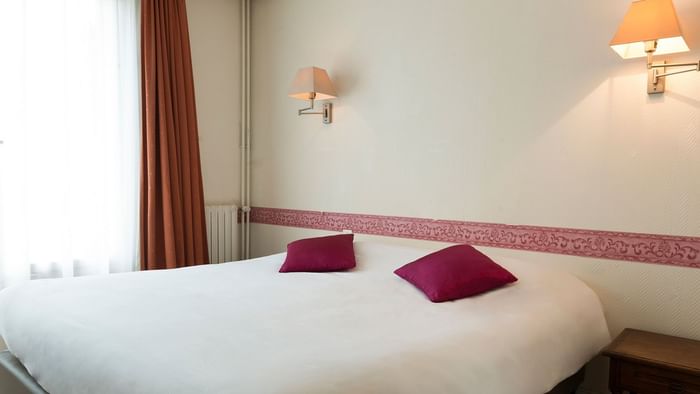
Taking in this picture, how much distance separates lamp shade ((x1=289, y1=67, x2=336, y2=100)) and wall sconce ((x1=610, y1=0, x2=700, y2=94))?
1.75 meters

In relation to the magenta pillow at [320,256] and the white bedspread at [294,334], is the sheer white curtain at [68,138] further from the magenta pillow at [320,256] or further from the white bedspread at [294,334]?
the magenta pillow at [320,256]

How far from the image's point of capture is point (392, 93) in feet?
10.2

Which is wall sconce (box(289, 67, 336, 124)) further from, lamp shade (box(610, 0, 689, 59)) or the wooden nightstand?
the wooden nightstand

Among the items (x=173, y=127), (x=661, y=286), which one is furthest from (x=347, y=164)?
(x=661, y=286)

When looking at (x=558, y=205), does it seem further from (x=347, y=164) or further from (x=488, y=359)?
(x=347, y=164)

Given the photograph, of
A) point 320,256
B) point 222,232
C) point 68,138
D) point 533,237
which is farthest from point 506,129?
point 68,138

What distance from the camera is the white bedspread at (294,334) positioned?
125 cm

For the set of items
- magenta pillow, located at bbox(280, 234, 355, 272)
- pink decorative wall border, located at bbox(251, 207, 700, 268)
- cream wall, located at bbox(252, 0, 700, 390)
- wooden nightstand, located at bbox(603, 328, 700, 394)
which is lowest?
wooden nightstand, located at bbox(603, 328, 700, 394)

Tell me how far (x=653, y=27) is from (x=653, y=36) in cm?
4

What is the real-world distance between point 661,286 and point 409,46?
6.15ft

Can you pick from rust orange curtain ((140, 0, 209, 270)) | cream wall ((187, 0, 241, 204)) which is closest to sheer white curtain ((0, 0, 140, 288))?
rust orange curtain ((140, 0, 209, 270))

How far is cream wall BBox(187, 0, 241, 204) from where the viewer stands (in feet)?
12.7

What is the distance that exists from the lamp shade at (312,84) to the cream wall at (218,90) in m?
0.90

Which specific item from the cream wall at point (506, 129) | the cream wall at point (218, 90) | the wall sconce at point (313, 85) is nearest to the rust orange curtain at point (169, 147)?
the cream wall at point (218, 90)
